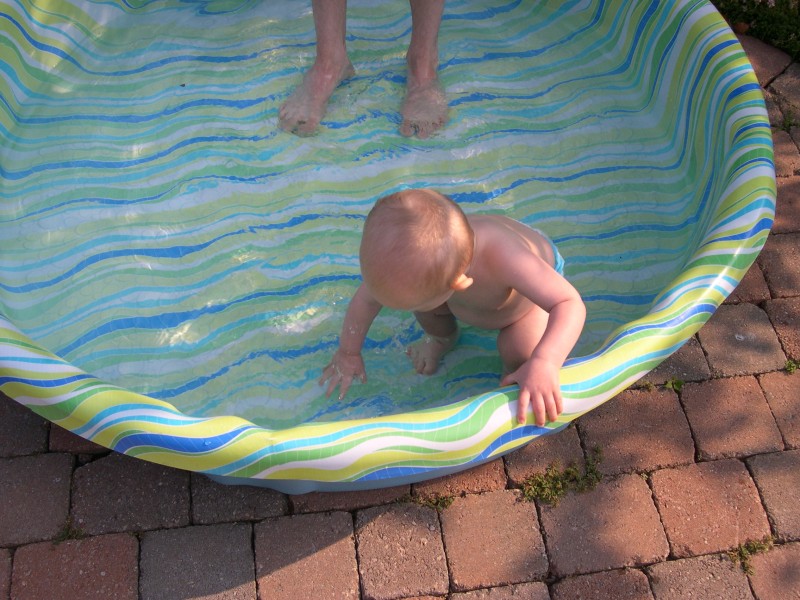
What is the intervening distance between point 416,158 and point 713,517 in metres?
1.28

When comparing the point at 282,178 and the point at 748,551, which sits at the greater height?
the point at 282,178

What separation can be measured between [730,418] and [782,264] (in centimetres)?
55

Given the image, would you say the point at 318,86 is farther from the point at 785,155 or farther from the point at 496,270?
the point at 785,155

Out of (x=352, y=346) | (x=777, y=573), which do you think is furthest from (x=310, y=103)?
(x=777, y=573)

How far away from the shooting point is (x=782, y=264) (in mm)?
2355

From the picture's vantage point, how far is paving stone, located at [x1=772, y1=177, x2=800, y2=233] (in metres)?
2.43

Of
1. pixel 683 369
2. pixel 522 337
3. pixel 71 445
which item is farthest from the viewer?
pixel 683 369

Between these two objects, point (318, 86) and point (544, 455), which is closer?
point (544, 455)

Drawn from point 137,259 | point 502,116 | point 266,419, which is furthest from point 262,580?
point 502,116

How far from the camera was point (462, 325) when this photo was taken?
2.11 m

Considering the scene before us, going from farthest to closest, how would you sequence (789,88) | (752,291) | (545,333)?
(789,88) < (752,291) < (545,333)

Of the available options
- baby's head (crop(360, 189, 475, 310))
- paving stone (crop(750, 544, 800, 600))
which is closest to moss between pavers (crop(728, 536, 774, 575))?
paving stone (crop(750, 544, 800, 600))

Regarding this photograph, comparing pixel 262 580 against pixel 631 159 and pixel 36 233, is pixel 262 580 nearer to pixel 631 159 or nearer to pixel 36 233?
pixel 36 233

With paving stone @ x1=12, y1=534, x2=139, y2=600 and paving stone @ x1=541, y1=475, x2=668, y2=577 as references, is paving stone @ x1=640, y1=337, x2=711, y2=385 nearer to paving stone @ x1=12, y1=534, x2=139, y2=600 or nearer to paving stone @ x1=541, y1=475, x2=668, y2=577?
paving stone @ x1=541, y1=475, x2=668, y2=577
